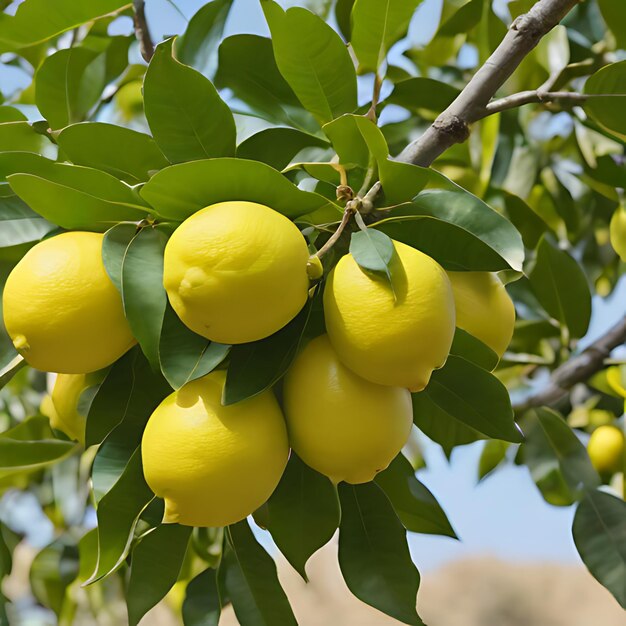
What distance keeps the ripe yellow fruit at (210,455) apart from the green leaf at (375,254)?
0.38 feet

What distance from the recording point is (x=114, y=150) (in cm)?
58

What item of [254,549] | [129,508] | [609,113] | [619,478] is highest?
[609,113]

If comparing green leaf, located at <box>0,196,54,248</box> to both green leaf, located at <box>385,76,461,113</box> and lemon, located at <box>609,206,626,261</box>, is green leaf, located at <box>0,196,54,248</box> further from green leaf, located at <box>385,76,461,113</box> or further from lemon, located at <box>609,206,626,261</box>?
lemon, located at <box>609,206,626,261</box>

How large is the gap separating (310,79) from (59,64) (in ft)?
0.92

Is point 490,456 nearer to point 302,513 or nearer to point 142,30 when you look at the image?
point 302,513

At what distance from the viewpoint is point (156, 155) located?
1.93 ft

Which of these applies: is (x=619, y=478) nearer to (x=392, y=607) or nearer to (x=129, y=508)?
(x=392, y=607)

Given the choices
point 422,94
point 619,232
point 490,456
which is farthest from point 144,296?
point 490,456

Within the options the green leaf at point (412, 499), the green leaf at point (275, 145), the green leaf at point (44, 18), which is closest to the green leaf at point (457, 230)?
the green leaf at point (275, 145)

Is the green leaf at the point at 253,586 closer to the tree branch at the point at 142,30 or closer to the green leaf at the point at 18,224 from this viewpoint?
the green leaf at the point at 18,224

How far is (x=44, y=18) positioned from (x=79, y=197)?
0.97ft

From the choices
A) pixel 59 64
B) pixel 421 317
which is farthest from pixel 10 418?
pixel 421 317

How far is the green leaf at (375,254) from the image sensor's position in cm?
46

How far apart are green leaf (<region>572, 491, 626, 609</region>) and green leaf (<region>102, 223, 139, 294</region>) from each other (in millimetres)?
538
